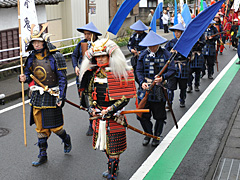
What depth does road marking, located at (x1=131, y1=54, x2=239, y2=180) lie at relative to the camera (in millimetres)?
5594

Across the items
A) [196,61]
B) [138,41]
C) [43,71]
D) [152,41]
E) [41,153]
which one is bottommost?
[41,153]

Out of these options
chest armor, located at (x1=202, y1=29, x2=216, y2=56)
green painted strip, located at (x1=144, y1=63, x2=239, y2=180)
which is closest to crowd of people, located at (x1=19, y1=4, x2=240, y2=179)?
green painted strip, located at (x1=144, y1=63, x2=239, y2=180)

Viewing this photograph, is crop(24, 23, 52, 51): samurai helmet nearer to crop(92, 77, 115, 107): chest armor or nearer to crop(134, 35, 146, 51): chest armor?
crop(92, 77, 115, 107): chest armor

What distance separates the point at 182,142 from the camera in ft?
22.2

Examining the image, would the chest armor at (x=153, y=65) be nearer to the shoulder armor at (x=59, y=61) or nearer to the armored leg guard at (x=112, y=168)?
the shoulder armor at (x=59, y=61)

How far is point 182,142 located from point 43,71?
2.75 meters

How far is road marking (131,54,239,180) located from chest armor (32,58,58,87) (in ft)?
6.27

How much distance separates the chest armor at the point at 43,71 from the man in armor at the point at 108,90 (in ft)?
2.54

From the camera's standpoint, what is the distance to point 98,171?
5648 mm

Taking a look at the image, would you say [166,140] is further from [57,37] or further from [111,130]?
[57,37]

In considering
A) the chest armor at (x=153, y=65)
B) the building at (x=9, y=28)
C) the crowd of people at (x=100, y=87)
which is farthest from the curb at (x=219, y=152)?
the building at (x=9, y=28)

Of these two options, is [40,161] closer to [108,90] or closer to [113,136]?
[113,136]

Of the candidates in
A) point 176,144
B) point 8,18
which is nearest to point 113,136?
point 176,144

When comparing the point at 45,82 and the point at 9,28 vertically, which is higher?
the point at 9,28
